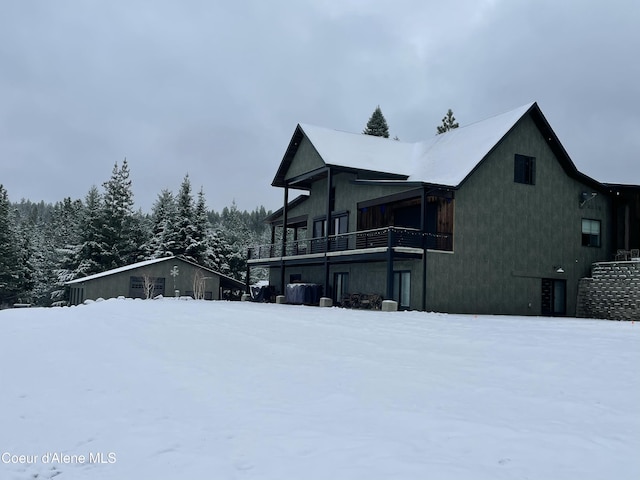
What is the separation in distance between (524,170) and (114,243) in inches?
1834

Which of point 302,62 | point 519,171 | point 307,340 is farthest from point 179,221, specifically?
point 307,340

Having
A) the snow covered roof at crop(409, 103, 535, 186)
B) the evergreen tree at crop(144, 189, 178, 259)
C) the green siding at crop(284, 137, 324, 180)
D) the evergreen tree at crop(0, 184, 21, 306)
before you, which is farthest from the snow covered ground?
the evergreen tree at crop(0, 184, 21, 306)

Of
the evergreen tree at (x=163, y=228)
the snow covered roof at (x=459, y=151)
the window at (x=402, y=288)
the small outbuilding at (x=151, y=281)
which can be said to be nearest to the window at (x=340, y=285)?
the window at (x=402, y=288)

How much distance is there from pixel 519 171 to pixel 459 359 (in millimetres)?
19856

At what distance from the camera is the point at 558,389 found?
873 centimetres

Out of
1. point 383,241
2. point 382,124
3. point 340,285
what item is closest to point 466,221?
point 383,241

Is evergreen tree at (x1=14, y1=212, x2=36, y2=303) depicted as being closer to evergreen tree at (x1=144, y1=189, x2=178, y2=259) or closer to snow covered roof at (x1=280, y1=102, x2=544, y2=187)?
evergreen tree at (x1=144, y1=189, x2=178, y2=259)

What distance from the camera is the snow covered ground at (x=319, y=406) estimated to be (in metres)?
5.84

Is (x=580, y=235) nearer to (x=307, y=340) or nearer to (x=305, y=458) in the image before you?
(x=307, y=340)

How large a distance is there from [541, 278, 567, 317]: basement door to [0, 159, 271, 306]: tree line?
36546mm

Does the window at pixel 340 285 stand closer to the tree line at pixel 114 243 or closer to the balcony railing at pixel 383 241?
the balcony railing at pixel 383 241

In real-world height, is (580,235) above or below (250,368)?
above

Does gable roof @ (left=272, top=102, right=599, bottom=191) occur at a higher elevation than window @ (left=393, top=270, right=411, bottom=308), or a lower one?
higher

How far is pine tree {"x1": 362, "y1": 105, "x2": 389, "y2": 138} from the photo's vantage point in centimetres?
6738
